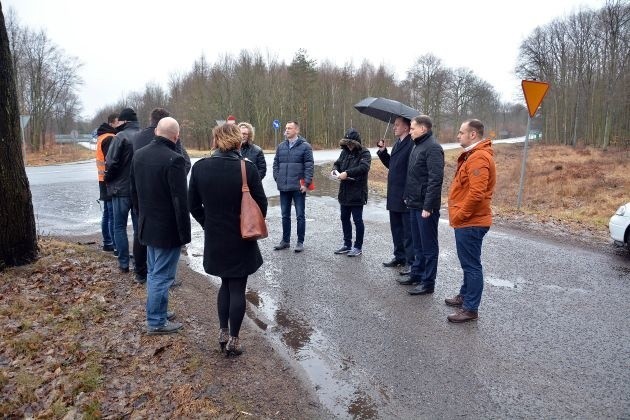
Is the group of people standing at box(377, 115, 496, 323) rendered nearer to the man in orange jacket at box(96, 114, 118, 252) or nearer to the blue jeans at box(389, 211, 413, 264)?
the blue jeans at box(389, 211, 413, 264)

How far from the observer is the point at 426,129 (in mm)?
5617

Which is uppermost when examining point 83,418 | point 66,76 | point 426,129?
point 66,76

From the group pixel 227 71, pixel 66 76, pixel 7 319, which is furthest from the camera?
pixel 227 71

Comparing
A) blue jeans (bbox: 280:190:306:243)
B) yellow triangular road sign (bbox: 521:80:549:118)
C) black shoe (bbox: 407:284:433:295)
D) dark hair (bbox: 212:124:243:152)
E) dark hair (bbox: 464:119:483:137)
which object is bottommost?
black shoe (bbox: 407:284:433:295)

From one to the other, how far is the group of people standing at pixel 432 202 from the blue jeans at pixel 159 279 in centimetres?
285

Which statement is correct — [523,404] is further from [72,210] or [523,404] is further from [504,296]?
[72,210]

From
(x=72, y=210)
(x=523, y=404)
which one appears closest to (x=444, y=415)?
(x=523, y=404)

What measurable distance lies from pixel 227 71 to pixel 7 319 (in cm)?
4851

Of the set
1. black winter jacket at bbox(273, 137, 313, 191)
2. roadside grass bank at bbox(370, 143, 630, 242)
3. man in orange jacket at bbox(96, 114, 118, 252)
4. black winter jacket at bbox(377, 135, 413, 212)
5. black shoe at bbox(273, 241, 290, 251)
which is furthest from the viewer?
roadside grass bank at bbox(370, 143, 630, 242)

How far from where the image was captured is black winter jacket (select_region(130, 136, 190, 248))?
4191mm

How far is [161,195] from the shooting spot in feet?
13.9

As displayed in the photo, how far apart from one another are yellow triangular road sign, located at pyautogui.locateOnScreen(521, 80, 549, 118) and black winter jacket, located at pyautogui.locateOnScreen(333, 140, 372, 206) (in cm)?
542

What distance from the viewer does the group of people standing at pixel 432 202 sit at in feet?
15.7

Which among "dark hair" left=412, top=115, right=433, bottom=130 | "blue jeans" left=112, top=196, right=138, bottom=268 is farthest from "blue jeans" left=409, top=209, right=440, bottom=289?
"blue jeans" left=112, top=196, right=138, bottom=268
